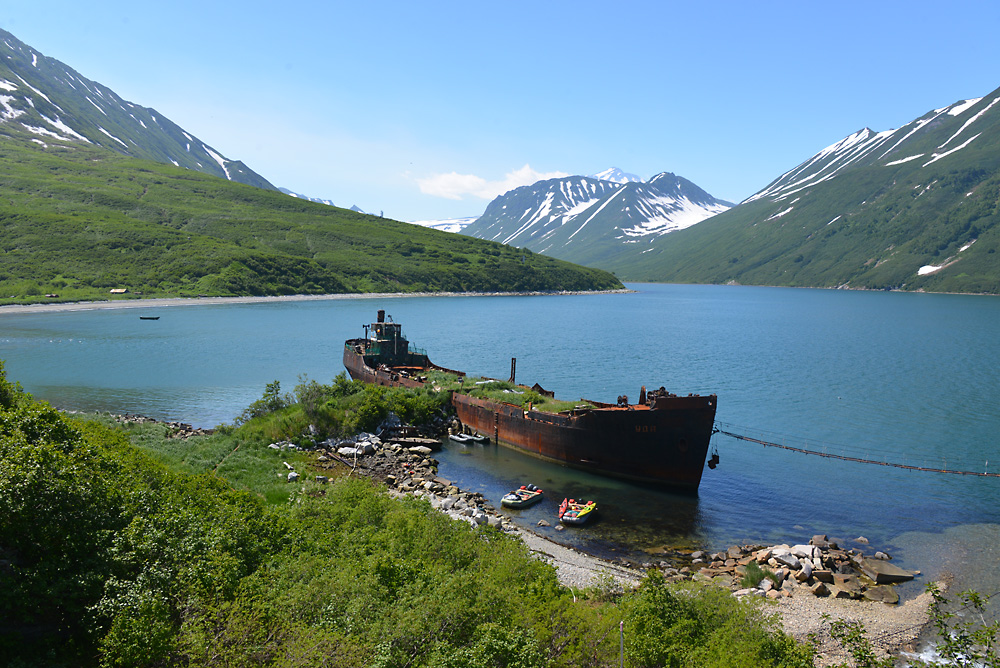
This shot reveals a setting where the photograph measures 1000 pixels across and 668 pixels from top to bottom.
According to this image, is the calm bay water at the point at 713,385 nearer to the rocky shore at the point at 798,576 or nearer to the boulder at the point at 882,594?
the rocky shore at the point at 798,576

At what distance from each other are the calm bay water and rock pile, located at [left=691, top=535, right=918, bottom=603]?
2314 mm

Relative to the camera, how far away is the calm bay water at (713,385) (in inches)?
1361

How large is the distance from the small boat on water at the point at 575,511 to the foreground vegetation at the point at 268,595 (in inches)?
476

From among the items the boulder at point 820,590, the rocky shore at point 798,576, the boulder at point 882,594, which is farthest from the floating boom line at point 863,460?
the boulder at point 820,590

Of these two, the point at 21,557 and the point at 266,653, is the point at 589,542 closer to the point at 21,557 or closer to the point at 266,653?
the point at 266,653

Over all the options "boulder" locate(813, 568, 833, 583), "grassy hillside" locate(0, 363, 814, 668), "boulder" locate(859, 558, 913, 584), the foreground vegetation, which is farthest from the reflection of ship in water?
"grassy hillside" locate(0, 363, 814, 668)

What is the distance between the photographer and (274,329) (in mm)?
119375

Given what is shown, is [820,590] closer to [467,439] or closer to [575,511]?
[575,511]

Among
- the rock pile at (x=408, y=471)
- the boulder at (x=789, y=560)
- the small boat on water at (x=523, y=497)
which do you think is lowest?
the small boat on water at (x=523, y=497)

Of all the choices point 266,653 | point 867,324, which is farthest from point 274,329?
point 867,324

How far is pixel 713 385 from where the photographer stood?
71500 mm

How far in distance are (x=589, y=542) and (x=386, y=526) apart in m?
13.0

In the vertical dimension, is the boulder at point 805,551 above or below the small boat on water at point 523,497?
above

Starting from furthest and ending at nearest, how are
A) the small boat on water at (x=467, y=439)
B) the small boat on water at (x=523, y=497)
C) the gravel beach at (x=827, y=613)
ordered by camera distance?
the small boat on water at (x=467, y=439) < the small boat on water at (x=523, y=497) < the gravel beach at (x=827, y=613)
